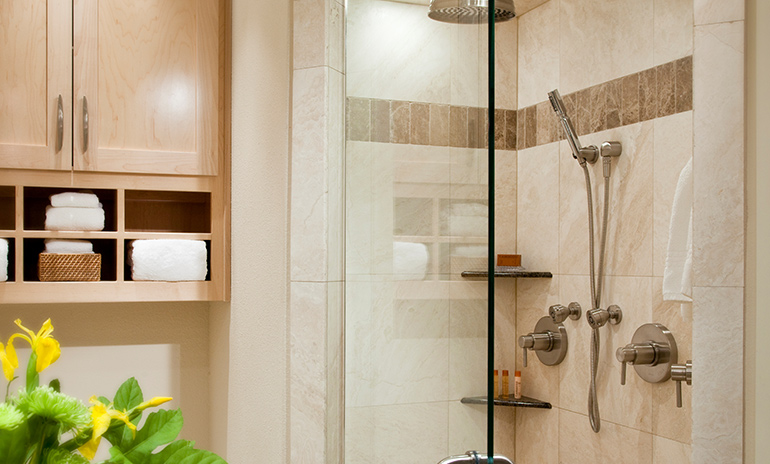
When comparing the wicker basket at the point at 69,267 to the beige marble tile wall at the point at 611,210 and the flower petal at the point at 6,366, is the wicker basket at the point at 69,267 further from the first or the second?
the beige marble tile wall at the point at 611,210

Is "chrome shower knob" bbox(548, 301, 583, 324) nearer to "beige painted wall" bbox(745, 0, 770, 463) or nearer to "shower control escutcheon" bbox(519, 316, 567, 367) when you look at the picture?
"shower control escutcheon" bbox(519, 316, 567, 367)

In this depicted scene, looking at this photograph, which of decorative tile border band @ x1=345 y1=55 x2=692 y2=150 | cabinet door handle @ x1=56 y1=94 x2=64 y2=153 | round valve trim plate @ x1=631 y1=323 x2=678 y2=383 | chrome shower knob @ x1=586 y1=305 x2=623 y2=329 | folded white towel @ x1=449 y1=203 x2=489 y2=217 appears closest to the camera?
folded white towel @ x1=449 y1=203 x2=489 y2=217

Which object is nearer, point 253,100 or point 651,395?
point 253,100

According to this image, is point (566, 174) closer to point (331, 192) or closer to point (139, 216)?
point (331, 192)

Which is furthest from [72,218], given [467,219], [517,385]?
[517,385]

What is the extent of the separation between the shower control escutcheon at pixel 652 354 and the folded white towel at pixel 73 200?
1593 mm

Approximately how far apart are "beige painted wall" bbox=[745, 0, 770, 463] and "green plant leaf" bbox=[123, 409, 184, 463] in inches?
41.3

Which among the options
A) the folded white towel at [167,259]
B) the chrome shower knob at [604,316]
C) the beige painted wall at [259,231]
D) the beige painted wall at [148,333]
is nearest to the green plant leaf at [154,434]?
the beige painted wall at [259,231]

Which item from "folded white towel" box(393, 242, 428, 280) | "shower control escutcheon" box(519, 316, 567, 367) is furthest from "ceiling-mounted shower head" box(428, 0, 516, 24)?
"shower control escutcheon" box(519, 316, 567, 367)

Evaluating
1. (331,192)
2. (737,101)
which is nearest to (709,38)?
(737,101)

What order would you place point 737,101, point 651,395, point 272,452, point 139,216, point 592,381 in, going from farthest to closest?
point 592,381 → point 651,395 → point 139,216 → point 272,452 → point 737,101

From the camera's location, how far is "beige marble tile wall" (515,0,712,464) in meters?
2.00

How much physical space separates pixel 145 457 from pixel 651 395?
1816 millimetres

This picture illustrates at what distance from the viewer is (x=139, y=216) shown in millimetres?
1940
